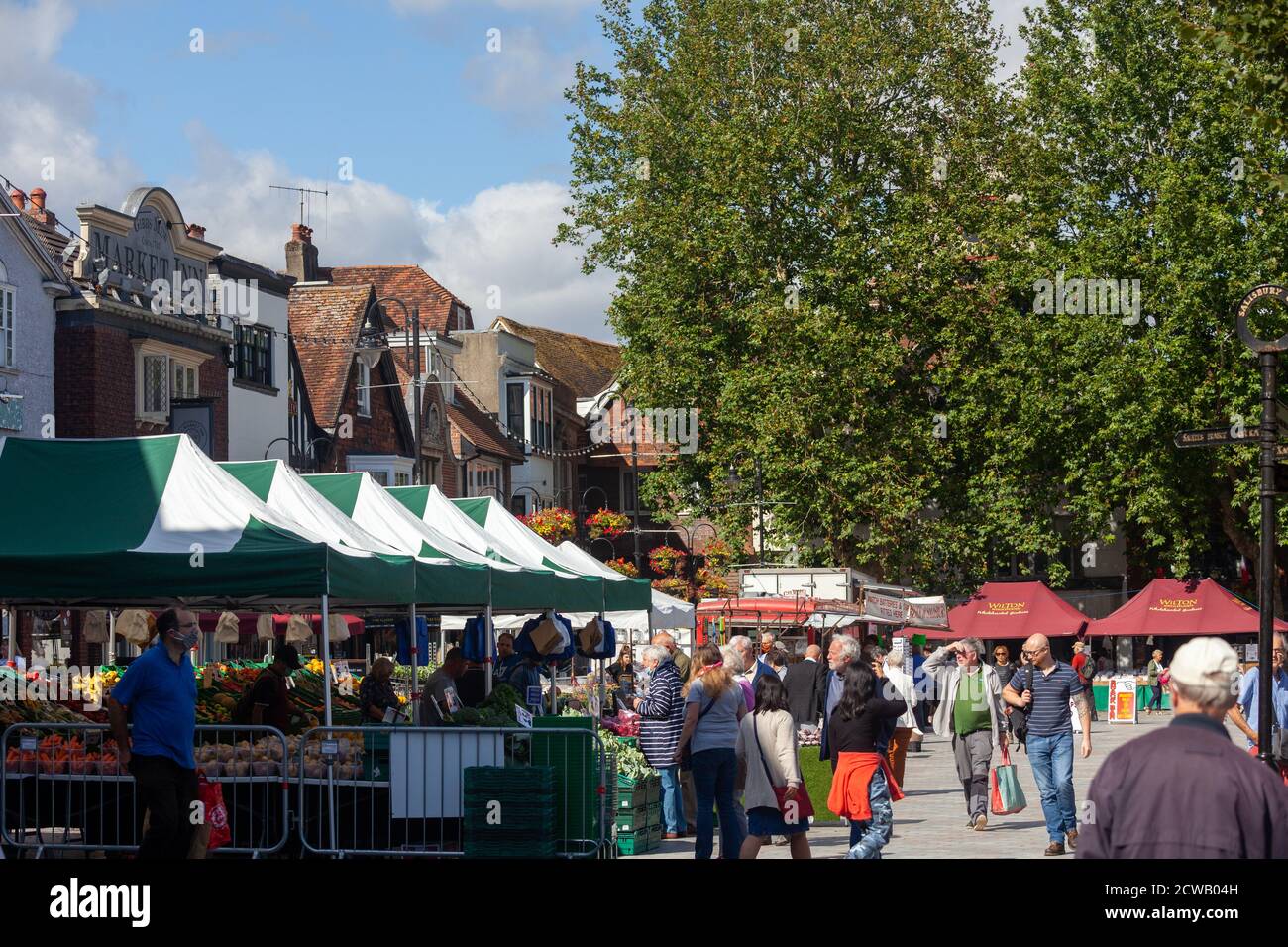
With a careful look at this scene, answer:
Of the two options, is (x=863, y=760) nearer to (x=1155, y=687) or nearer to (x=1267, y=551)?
(x=1267, y=551)

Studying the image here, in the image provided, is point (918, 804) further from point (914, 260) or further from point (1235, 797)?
point (914, 260)

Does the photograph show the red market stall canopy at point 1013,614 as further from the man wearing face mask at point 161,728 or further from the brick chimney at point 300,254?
the man wearing face mask at point 161,728

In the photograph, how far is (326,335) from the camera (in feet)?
177

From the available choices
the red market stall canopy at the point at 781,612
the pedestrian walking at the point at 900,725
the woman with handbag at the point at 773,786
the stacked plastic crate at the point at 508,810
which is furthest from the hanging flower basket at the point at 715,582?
the stacked plastic crate at the point at 508,810

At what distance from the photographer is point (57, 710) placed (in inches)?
626

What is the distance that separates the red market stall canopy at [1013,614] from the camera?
149 ft

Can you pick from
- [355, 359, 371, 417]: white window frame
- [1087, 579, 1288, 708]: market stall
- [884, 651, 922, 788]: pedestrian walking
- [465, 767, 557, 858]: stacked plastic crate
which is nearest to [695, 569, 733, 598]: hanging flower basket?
[1087, 579, 1288, 708]: market stall

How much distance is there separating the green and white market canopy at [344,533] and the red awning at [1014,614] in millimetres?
29794

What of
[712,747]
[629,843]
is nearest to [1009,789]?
[629,843]

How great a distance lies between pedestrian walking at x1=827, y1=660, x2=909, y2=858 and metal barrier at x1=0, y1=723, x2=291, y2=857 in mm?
4019

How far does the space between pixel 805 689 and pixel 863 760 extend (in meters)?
8.47
